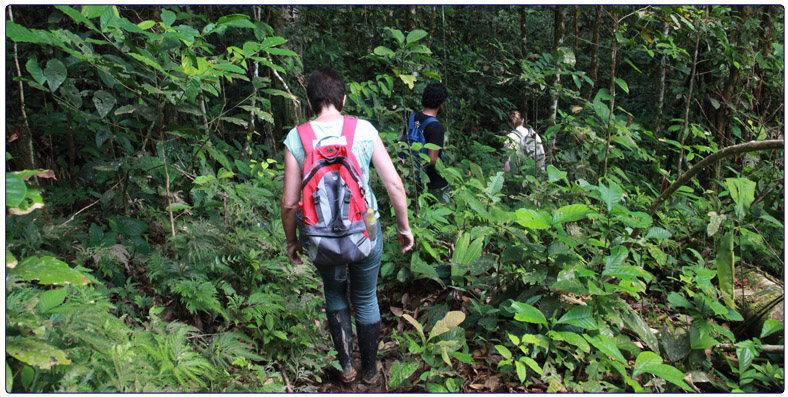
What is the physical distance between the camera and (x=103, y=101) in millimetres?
3096

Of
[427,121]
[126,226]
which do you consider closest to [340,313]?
[126,226]

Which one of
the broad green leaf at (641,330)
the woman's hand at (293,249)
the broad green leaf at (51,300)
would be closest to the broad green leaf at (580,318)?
the broad green leaf at (641,330)

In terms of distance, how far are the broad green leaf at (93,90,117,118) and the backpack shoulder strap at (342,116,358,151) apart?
1.76 m

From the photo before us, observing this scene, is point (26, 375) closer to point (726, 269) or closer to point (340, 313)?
point (340, 313)

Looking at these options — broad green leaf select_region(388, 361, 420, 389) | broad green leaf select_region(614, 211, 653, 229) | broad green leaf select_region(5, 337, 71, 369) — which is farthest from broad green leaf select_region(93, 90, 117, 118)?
broad green leaf select_region(614, 211, 653, 229)

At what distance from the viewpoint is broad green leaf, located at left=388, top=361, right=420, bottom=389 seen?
109 inches

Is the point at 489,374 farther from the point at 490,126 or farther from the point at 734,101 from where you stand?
the point at 490,126

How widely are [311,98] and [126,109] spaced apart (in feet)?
4.64

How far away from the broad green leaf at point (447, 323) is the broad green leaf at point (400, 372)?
231mm

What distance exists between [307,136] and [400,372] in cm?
154

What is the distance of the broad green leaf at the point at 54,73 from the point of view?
→ 2826 mm

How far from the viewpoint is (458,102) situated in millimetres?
8570

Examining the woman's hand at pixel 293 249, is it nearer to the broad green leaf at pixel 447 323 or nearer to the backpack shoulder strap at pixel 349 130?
the backpack shoulder strap at pixel 349 130

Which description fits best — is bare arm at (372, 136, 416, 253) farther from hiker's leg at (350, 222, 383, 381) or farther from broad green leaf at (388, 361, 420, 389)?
broad green leaf at (388, 361, 420, 389)
